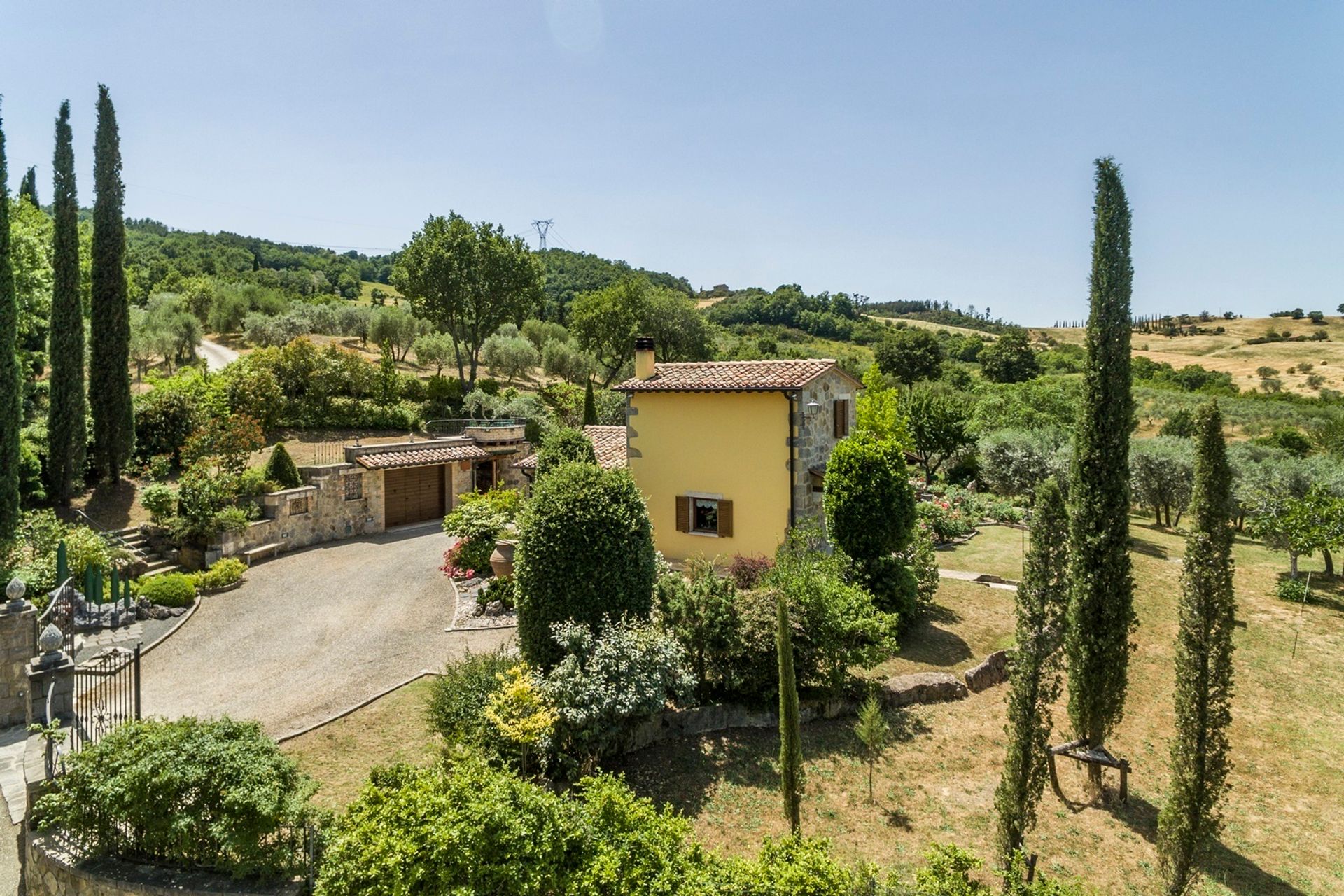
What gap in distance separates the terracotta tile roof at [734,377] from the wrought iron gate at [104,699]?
38.5ft

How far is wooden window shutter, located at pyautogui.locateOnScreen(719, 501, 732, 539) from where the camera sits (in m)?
17.4

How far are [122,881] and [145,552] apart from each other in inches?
556

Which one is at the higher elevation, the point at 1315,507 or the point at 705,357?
the point at 705,357

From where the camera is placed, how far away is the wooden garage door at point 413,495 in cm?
2333

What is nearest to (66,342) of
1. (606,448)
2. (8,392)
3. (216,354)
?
(8,392)

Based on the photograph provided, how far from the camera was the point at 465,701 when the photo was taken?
29.6 ft

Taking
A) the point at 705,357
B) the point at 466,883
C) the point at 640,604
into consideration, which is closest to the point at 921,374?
the point at 705,357

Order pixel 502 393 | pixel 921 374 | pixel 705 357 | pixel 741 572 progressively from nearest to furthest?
pixel 741 572 < pixel 502 393 < pixel 705 357 < pixel 921 374

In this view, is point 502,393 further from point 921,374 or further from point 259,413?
point 921,374

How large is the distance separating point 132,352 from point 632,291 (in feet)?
91.7

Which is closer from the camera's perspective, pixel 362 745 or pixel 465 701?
pixel 465 701

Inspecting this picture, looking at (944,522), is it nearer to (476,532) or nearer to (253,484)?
(476,532)

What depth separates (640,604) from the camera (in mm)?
10273

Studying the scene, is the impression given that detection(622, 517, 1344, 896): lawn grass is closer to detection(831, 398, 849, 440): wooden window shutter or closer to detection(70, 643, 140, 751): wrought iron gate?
detection(70, 643, 140, 751): wrought iron gate
